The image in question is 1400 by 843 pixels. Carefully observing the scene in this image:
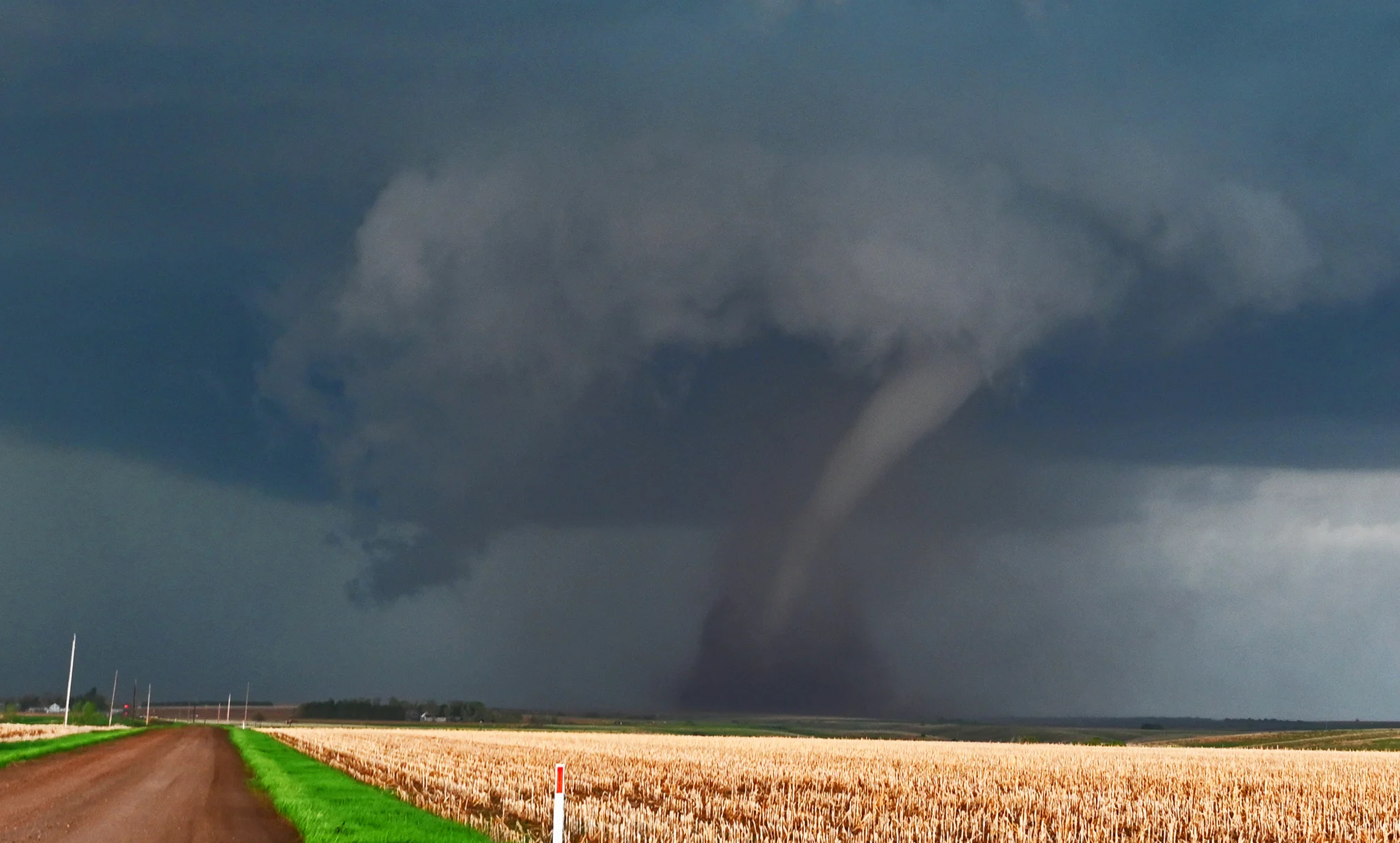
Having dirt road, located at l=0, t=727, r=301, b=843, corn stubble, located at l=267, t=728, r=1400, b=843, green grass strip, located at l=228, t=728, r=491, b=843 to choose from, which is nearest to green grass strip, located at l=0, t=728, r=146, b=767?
dirt road, located at l=0, t=727, r=301, b=843

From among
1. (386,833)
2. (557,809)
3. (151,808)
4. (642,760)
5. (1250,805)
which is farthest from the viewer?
(642,760)

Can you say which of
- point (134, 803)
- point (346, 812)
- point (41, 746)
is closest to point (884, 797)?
point (346, 812)

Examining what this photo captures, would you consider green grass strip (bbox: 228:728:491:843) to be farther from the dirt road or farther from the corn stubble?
the corn stubble

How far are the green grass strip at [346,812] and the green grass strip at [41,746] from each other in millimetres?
17267

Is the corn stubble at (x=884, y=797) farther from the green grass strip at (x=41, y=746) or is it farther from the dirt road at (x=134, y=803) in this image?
the green grass strip at (x=41, y=746)

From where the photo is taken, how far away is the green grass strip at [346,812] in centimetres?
2456

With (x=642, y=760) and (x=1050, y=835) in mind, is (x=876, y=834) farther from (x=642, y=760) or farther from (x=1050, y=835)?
(x=642, y=760)

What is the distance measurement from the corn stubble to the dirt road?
507 centimetres

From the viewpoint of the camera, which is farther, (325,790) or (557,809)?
(325,790)

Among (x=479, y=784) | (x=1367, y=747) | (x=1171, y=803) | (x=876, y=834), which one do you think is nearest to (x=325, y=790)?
(x=479, y=784)

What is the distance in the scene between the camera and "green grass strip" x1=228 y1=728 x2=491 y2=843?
2456 centimetres

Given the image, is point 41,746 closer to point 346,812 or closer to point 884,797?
point 346,812

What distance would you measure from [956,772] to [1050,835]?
2482 centimetres

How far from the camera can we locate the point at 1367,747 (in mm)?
149750
